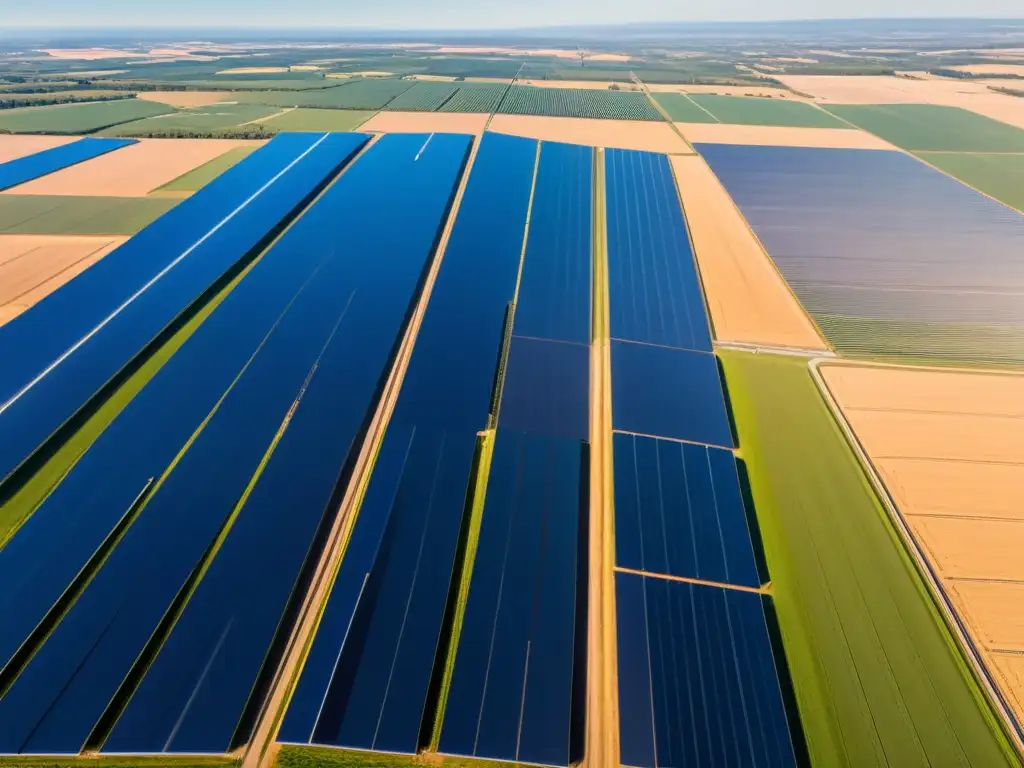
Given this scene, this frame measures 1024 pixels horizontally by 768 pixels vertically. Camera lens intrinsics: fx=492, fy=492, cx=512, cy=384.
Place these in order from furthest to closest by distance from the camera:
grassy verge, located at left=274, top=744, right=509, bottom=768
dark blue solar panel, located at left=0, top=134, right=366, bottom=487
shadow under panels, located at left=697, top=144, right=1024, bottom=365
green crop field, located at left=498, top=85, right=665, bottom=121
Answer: green crop field, located at left=498, top=85, right=665, bottom=121 → shadow under panels, located at left=697, top=144, right=1024, bottom=365 → dark blue solar panel, located at left=0, top=134, right=366, bottom=487 → grassy verge, located at left=274, top=744, right=509, bottom=768

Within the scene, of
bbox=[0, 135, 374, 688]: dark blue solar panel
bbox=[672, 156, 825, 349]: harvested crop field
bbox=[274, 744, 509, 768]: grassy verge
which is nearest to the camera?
bbox=[274, 744, 509, 768]: grassy verge

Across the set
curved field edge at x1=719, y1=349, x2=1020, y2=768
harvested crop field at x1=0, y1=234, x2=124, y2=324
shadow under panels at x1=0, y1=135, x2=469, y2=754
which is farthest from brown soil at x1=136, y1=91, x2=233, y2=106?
curved field edge at x1=719, y1=349, x2=1020, y2=768

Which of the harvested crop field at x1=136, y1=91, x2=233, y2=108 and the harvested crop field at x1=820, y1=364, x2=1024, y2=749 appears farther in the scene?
the harvested crop field at x1=136, y1=91, x2=233, y2=108

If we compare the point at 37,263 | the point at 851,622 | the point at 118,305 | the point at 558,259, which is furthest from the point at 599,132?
the point at 851,622

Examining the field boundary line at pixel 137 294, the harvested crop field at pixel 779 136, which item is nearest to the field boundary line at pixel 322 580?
the field boundary line at pixel 137 294

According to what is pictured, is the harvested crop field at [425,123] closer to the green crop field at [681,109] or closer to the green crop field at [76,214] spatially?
the green crop field at [681,109]

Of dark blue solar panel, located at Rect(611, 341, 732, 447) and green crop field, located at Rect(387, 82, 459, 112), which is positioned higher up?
green crop field, located at Rect(387, 82, 459, 112)

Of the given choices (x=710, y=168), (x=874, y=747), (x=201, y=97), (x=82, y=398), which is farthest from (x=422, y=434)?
→ (x=201, y=97)

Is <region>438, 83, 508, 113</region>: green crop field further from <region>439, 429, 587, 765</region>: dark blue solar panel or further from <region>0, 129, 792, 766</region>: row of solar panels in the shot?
<region>439, 429, 587, 765</region>: dark blue solar panel
